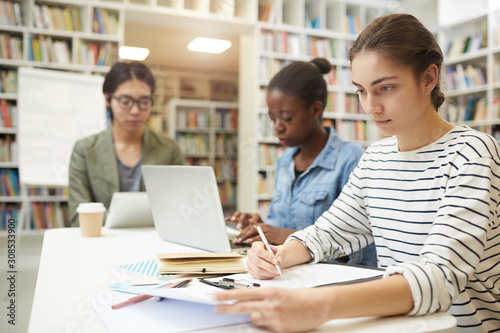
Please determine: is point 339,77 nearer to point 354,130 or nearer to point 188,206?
point 354,130

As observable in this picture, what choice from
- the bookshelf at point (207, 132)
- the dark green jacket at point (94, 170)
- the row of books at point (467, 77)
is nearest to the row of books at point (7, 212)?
the dark green jacket at point (94, 170)

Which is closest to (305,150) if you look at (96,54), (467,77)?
(96,54)

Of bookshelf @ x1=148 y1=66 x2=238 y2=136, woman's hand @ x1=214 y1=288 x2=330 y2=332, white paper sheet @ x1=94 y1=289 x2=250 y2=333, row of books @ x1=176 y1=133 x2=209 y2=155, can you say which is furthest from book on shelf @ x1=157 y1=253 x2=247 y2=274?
bookshelf @ x1=148 y1=66 x2=238 y2=136

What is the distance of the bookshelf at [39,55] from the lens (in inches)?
136

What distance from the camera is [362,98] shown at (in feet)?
3.11

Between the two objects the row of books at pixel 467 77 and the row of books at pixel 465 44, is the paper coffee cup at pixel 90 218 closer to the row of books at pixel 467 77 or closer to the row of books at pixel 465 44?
the row of books at pixel 467 77

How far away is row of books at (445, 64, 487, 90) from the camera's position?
4.13m

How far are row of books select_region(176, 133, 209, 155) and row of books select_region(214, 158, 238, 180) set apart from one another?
0.78 ft

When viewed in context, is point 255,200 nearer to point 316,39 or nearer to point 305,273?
point 316,39

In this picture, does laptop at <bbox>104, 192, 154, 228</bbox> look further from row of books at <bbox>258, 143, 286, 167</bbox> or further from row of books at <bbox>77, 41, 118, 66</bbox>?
row of books at <bbox>258, 143, 286, 167</bbox>

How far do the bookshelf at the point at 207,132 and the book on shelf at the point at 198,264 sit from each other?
4327 millimetres

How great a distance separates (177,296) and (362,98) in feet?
2.01

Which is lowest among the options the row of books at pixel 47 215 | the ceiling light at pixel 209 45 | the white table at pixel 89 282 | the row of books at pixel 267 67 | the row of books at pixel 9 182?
the row of books at pixel 47 215

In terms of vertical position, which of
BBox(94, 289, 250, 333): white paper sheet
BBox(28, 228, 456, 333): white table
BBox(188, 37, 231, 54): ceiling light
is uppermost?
BBox(188, 37, 231, 54): ceiling light
